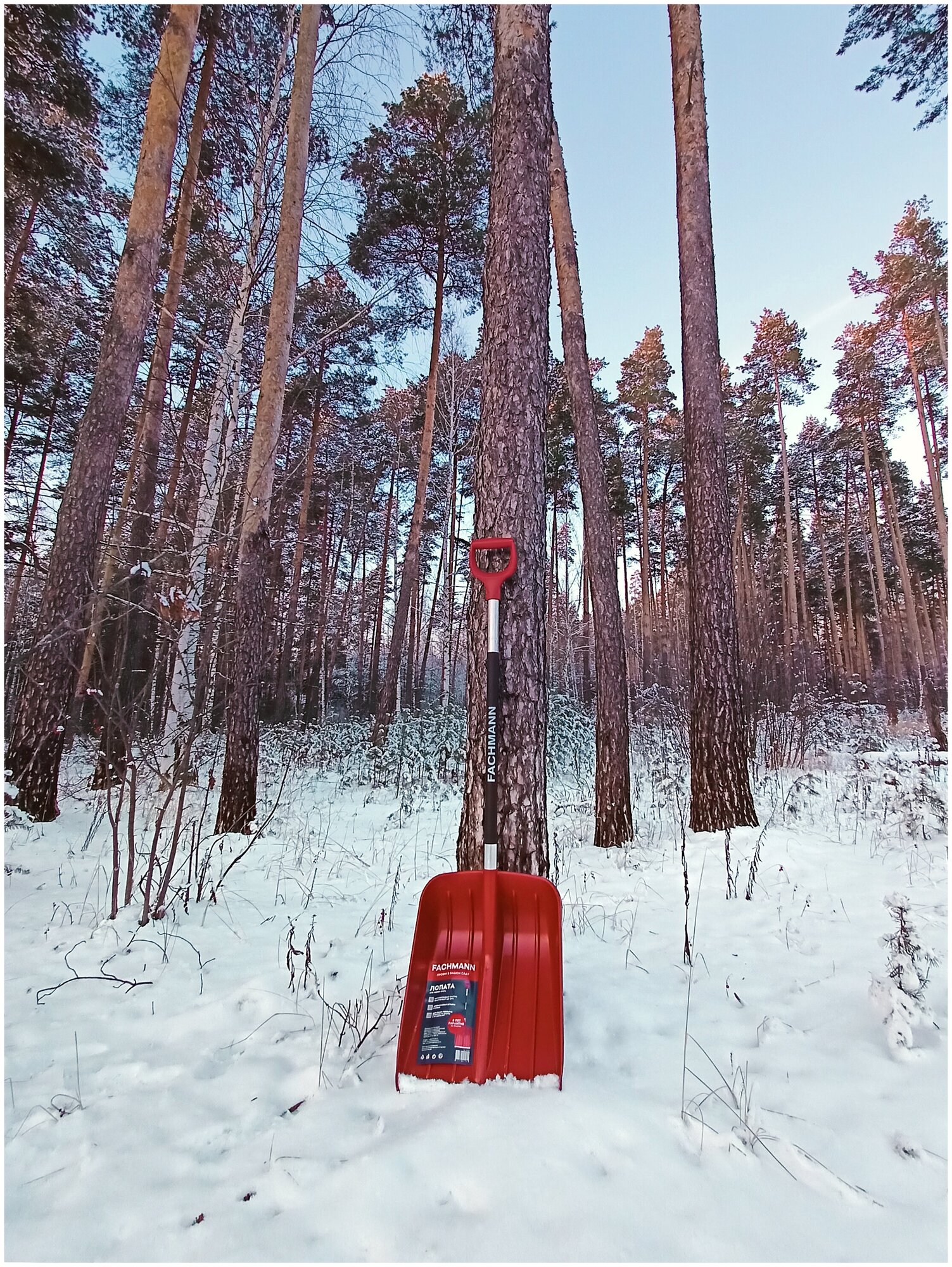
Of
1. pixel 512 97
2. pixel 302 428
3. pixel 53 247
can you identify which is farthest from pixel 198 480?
pixel 302 428

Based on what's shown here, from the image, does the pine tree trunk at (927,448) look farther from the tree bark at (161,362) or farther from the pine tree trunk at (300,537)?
the tree bark at (161,362)

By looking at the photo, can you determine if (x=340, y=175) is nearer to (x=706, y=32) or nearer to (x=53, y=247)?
(x=706, y=32)

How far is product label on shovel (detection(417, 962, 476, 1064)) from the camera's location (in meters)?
1.92

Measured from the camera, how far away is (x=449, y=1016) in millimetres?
2012

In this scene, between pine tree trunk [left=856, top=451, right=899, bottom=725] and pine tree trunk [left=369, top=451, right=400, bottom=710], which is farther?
pine tree trunk [left=856, top=451, right=899, bottom=725]

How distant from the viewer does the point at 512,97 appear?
3.13 m

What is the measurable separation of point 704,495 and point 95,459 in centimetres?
563

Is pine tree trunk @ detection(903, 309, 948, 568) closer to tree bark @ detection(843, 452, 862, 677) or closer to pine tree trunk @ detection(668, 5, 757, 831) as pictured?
tree bark @ detection(843, 452, 862, 677)

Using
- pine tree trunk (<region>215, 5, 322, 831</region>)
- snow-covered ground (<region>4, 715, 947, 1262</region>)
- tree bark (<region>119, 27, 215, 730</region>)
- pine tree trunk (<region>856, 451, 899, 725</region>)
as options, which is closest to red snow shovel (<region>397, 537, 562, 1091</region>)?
snow-covered ground (<region>4, 715, 947, 1262</region>)

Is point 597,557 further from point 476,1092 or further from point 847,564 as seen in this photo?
point 847,564

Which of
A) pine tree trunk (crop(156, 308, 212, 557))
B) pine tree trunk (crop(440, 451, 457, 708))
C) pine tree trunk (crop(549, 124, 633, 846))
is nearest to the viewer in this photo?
pine tree trunk (crop(549, 124, 633, 846))

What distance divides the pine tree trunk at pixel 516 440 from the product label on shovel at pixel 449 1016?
0.61 m

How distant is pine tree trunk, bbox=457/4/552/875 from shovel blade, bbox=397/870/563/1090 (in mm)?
448

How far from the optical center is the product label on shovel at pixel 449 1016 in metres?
1.92
